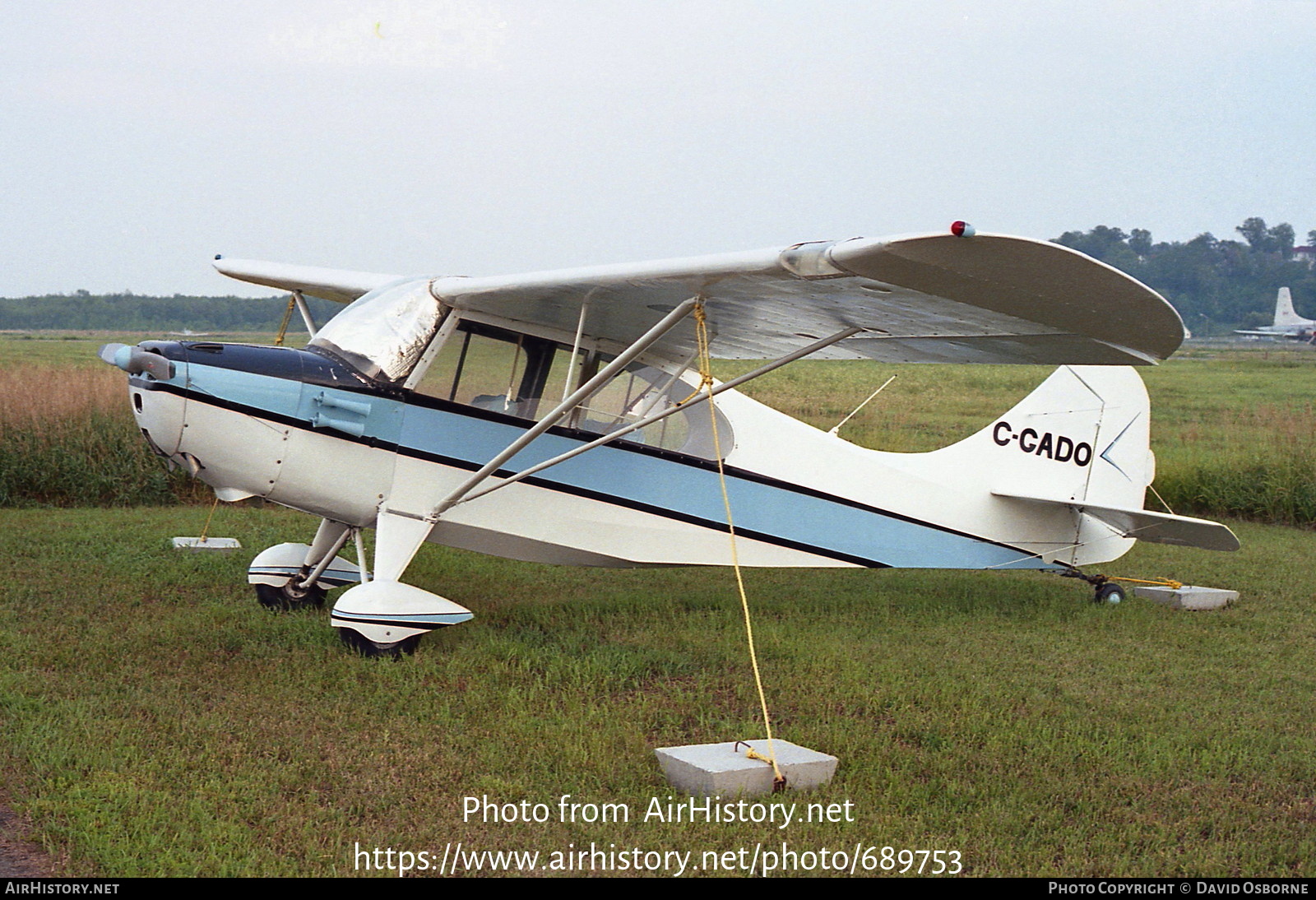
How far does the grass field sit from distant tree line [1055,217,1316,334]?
9872 cm

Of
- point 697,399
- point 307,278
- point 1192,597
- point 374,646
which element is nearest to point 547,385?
point 697,399

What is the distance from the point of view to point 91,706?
5367 millimetres

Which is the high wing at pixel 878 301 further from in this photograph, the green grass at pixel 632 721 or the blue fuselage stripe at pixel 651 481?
the green grass at pixel 632 721

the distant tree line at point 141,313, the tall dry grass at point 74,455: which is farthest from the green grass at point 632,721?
the distant tree line at point 141,313

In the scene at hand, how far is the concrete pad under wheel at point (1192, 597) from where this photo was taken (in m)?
8.98

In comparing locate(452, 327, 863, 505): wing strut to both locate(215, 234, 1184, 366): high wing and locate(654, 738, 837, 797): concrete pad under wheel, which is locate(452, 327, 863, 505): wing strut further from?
locate(654, 738, 837, 797): concrete pad under wheel

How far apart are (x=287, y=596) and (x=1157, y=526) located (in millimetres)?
6449

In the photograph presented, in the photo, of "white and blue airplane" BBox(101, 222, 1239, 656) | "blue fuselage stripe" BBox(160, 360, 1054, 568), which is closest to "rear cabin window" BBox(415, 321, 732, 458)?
"white and blue airplane" BBox(101, 222, 1239, 656)

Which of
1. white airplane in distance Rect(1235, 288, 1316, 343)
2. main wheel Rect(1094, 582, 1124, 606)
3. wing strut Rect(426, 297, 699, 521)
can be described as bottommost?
main wheel Rect(1094, 582, 1124, 606)

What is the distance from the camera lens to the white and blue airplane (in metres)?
5.50

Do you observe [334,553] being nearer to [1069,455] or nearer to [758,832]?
[758,832]

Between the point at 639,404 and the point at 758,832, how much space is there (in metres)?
3.82

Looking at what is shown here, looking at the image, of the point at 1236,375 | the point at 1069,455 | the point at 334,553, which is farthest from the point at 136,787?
the point at 1236,375
